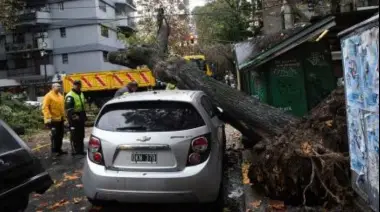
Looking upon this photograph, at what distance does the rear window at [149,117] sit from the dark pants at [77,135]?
13.7 feet

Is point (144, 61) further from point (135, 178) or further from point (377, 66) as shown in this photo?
point (377, 66)

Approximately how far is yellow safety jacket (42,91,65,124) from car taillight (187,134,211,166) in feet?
17.6

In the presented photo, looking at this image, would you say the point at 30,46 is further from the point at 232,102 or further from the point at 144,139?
the point at 144,139

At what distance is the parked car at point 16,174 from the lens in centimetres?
444

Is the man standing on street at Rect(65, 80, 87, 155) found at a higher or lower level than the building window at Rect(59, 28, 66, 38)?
lower

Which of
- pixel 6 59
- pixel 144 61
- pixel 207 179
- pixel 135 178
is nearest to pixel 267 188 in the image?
pixel 207 179

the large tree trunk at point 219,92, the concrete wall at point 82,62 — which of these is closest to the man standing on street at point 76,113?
the large tree trunk at point 219,92

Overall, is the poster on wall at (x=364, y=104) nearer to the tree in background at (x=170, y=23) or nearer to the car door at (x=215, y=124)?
the car door at (x=215, y=124)

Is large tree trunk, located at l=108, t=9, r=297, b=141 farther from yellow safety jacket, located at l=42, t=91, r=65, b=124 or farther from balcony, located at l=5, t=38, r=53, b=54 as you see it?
balcony, located at l=5, t=38, r=53, b=54

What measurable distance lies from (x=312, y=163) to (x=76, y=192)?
3.84m

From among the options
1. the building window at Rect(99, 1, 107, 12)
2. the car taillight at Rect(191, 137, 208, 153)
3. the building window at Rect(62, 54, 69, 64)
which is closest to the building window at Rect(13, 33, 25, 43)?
the building window at Rect(62, 54, 69, 64)

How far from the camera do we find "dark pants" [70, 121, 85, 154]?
9438mm

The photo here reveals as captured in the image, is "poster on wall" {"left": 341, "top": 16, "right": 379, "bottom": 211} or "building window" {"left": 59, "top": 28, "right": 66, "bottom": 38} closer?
"poster on wall" {"left": 341, "top": 16, "right": 379, "bottom": 211}

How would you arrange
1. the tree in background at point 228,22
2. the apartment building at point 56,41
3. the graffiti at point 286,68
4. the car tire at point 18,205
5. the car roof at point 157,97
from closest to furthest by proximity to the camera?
the car tire at point 18,205 → the car roof at point 157,97 → the graffiti at point 286,68 → the tree in background at point 228,22 → the apartment building at point 56,41
